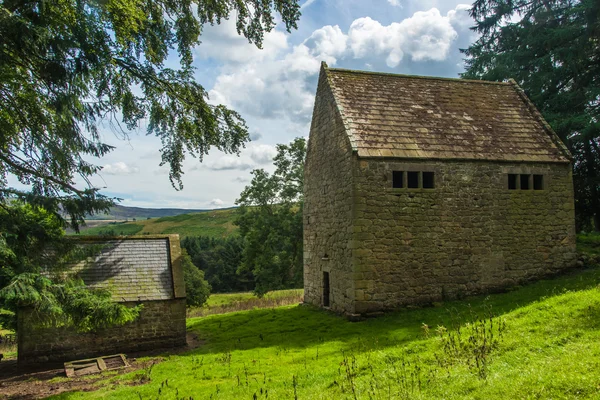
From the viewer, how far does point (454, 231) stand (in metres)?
15.6

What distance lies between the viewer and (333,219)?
16.8m

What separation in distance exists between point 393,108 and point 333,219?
16.0 feet

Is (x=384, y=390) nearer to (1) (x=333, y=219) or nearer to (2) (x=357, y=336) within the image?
(2) (x=357, y=336)

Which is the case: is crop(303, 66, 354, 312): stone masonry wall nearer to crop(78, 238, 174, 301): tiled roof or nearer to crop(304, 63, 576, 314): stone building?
crop(304, 63, 576, 314): stone building

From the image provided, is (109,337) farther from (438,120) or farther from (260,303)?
(438,120)

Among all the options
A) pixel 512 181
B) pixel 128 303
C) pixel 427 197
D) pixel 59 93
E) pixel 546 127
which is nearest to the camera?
pixel 59 93

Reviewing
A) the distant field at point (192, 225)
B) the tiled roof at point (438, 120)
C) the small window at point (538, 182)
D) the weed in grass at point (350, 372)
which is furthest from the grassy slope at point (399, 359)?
the distant field at point (192, 225)

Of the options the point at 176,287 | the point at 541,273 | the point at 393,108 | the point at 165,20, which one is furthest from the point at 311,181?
the point at 165,20

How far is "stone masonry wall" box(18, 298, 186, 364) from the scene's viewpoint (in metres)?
13.6

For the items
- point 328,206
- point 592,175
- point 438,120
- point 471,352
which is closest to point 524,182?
point 438,120

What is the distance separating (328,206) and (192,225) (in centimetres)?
10301

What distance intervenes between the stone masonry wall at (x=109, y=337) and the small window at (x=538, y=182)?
13.7 meters

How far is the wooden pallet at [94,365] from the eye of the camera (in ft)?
40.1

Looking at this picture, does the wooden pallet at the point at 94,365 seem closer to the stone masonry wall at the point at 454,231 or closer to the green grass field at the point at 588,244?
the stone masonry wall at the point at 454,231
